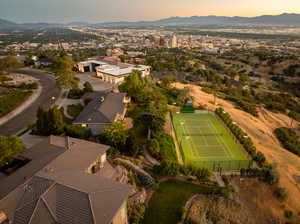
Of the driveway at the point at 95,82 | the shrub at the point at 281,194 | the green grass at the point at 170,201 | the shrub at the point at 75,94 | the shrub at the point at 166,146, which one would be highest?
the shrub at the point at 75,94

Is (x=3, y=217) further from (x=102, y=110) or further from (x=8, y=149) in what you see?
(x=102, y=110)

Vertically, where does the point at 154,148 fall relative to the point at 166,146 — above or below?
above

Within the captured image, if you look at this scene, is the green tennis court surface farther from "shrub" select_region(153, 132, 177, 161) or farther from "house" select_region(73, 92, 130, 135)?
"house" select_region(73, 92, 130, 135)

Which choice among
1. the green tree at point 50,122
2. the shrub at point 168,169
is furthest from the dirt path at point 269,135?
the green tree at point 50,122

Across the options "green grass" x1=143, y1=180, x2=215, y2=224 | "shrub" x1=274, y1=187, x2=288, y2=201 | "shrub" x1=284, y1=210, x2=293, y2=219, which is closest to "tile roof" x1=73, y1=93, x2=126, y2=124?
"green grass" x1=143, y1=180, x2=215, y2=224

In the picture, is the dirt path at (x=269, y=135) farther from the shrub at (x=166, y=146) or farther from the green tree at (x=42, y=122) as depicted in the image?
the green tree at (x=42, y=122)

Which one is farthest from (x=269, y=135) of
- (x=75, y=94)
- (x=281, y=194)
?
(x=75, y=94)
